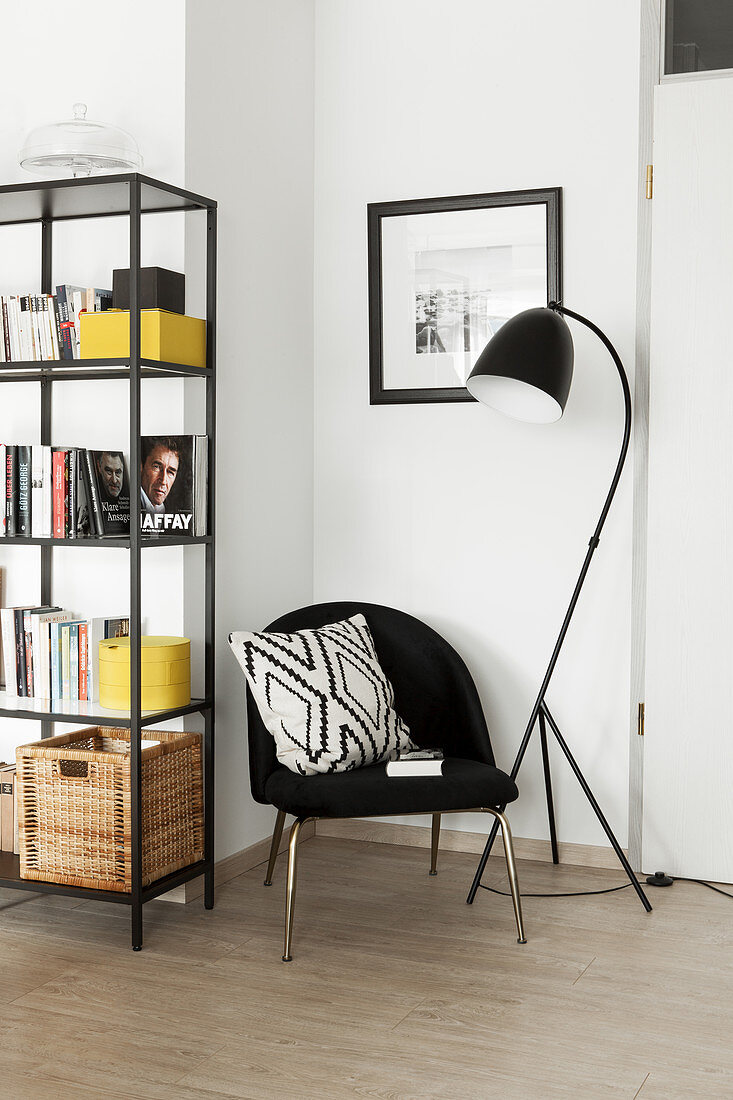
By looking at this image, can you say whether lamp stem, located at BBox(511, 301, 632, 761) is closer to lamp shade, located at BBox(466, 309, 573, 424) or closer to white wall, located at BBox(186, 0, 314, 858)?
lamp shade, located at BBox(466, 309, 573, 424)

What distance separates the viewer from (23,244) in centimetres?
332

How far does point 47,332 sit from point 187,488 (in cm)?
54

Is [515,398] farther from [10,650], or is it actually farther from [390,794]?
[10,650]

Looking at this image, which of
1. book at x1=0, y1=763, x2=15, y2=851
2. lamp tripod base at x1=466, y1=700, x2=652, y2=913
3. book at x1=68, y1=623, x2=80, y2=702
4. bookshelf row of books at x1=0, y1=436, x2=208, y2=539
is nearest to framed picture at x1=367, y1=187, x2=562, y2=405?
bookshelf row of books at x1=0, y1=436, x2=208, y2=539

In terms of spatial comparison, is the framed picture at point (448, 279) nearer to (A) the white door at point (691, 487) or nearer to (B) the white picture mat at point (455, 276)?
(B) the white picture mat at point (455, 276)

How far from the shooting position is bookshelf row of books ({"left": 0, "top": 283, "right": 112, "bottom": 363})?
2977 millimetres

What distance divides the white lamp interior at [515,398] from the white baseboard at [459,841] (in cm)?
130

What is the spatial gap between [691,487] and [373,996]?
1.71 m

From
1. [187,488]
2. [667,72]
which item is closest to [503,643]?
[187,488]

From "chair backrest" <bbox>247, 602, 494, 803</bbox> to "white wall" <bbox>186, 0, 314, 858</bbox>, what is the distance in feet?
0.83

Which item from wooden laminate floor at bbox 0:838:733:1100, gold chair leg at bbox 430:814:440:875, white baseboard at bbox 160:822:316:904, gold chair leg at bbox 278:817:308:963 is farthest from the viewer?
gold chair leg at bbox 430:814:440:875

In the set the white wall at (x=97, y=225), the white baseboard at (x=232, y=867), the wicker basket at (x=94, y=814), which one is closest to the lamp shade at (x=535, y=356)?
the white wall at (x=97, y=225)

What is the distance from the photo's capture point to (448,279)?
12.0 feet

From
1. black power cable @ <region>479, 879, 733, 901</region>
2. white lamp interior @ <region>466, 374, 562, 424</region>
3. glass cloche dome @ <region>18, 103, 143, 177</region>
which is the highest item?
glass cloche dome @ <region>18, 103, 143, 177</region>
